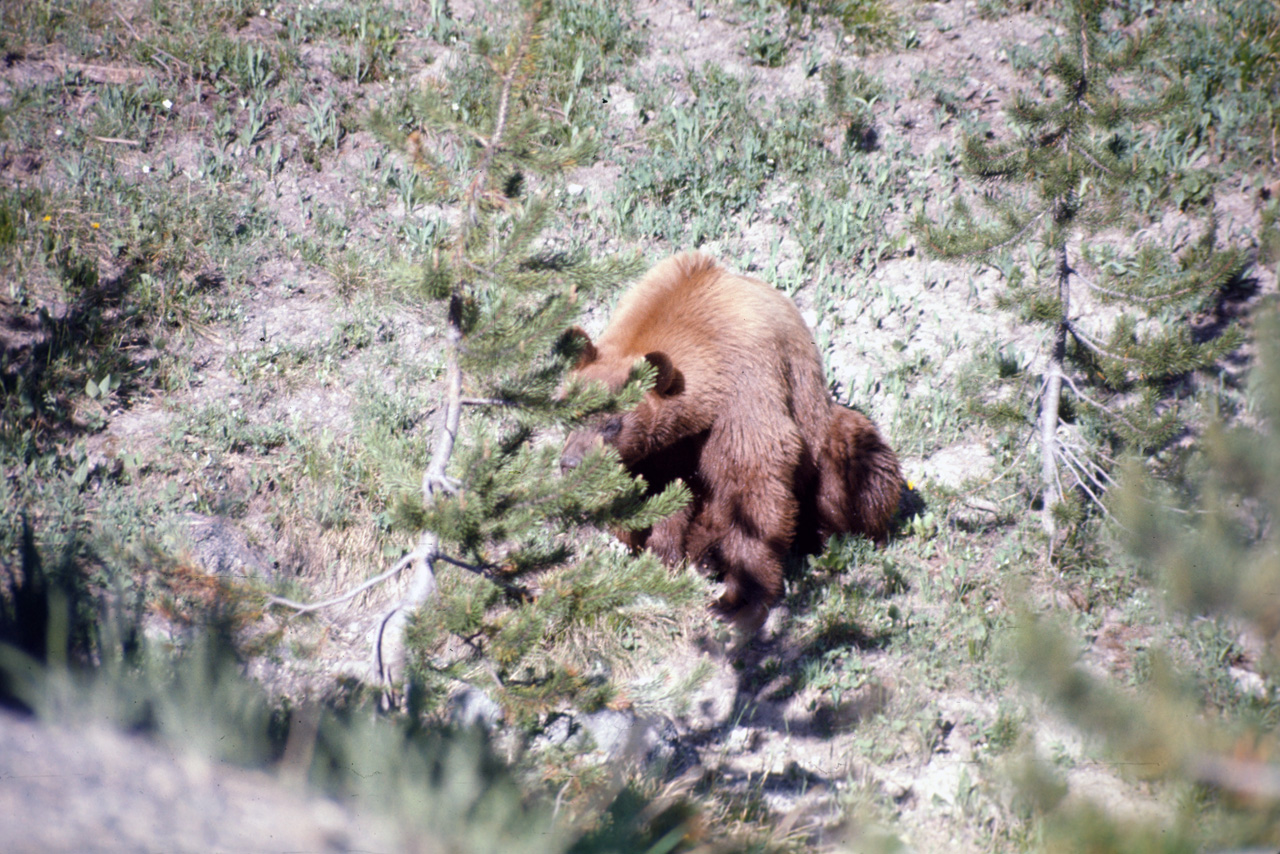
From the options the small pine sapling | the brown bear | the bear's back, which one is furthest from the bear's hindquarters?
the small pine sapling

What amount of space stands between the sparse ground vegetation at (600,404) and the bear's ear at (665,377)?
559 mm

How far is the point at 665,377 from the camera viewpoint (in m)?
3.99

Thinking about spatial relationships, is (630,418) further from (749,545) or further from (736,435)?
(749,545)

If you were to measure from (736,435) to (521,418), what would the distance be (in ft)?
5.41

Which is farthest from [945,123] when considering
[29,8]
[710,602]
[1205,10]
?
[29,8]

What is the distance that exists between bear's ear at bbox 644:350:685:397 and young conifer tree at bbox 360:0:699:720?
0.97 meters

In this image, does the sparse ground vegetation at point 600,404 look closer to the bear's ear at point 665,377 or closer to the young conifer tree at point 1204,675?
the young conifer tree at point 1204,675

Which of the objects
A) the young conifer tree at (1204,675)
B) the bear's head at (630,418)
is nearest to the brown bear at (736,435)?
the bear's head at (630,418)

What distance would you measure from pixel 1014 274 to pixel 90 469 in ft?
18.4

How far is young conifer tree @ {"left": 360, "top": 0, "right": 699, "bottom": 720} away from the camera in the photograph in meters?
2.56

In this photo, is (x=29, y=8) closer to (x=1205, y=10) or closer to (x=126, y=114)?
(x=126, y=114)

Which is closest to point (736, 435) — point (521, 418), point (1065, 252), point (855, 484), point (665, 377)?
point (665, 377)

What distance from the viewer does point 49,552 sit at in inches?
139

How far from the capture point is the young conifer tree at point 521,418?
2557mm
